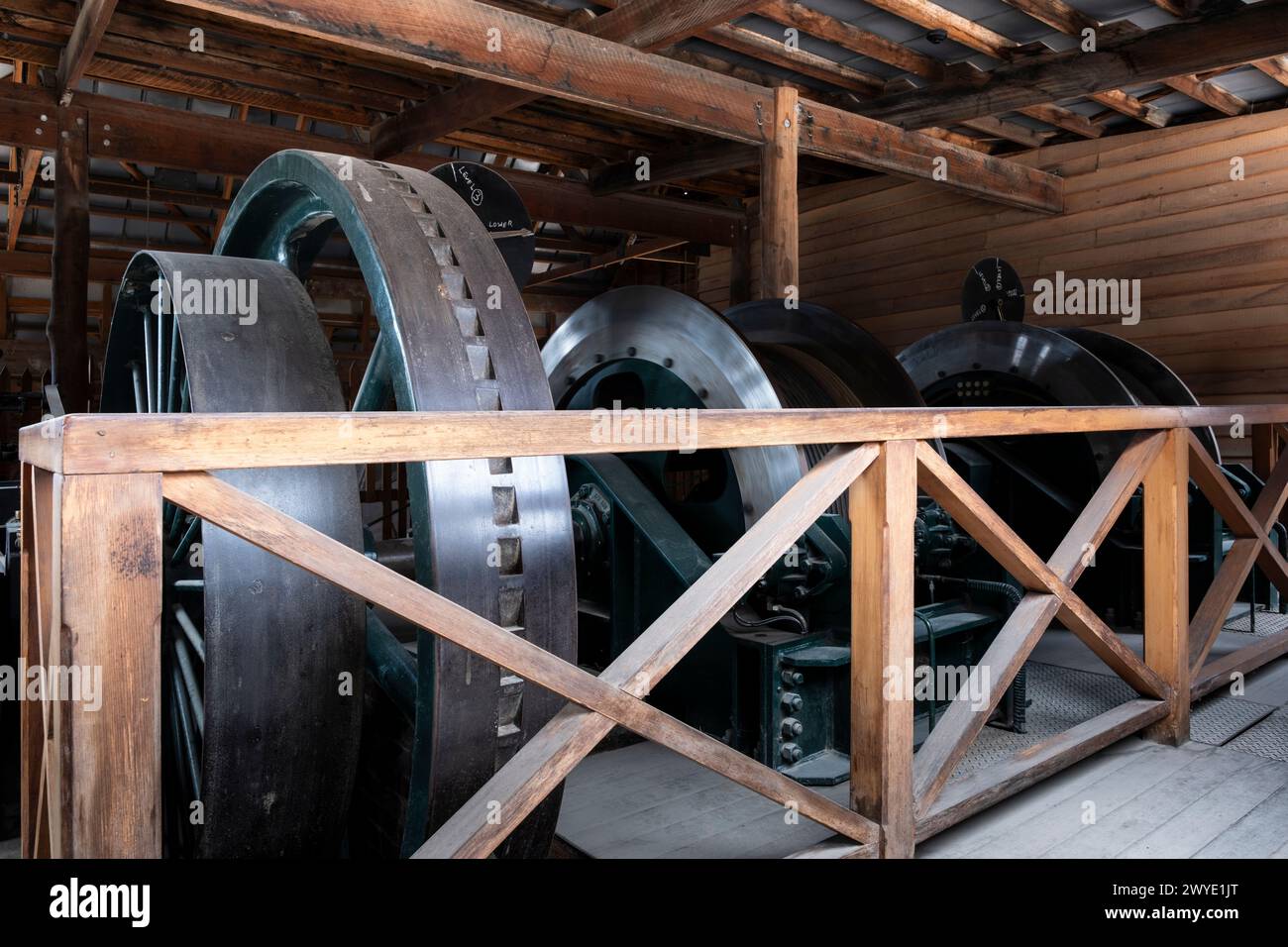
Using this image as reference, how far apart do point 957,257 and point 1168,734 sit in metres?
5.84

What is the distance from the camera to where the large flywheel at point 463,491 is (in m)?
1.75

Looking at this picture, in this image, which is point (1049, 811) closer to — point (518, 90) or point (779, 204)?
point (779, 204)

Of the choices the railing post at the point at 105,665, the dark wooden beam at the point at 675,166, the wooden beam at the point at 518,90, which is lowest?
the railing post at the point at 105,665

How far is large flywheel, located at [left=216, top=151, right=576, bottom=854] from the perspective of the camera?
5.75 ft

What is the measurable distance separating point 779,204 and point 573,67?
4.74ft

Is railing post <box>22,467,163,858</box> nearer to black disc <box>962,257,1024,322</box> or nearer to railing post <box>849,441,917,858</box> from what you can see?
railing post <box>849,441,917,858</box>

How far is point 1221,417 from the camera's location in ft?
11.1

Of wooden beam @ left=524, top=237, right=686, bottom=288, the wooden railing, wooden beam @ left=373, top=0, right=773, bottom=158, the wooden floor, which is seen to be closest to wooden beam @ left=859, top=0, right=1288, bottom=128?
wooden beam @ left=373, top=0, right=773, bottom=158

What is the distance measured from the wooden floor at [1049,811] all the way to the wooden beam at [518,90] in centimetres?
302
